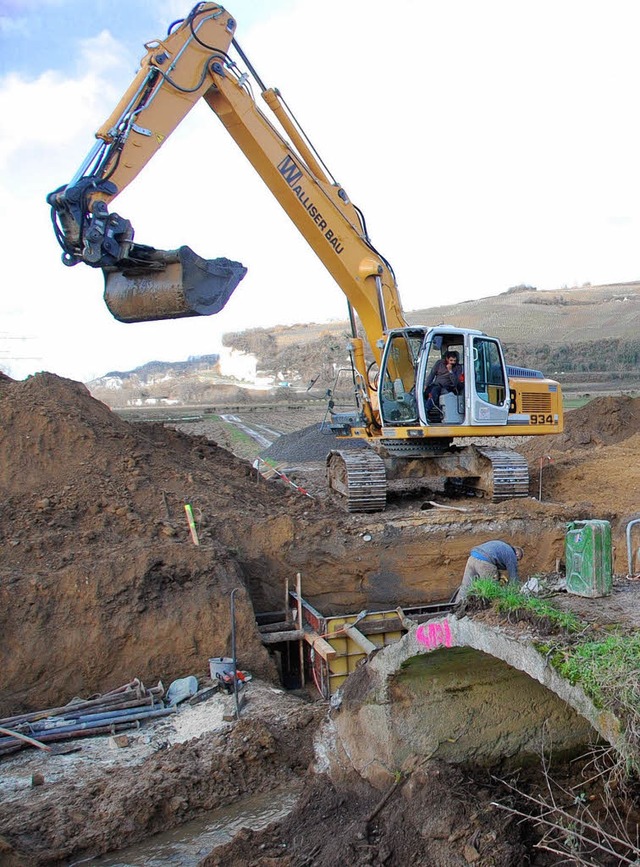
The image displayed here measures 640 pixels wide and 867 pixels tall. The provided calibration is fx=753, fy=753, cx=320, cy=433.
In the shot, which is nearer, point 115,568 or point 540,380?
point 115,568

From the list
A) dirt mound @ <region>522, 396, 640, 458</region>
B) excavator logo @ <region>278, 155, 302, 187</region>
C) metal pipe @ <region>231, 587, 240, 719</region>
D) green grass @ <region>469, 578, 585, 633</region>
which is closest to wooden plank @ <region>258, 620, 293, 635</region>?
metal pipe @ <region>231, 587, 240, 719</region>

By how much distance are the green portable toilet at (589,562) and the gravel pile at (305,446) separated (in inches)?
552

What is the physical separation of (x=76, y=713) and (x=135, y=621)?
1.14m

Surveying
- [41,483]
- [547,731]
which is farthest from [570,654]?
[41,483]

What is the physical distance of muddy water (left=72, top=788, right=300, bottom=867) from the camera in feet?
16.9

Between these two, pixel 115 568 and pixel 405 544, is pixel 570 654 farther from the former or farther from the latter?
pixel 405 544

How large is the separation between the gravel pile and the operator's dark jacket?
770 centimetres

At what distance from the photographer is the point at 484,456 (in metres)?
11.6

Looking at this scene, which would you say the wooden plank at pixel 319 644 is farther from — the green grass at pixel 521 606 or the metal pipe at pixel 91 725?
the green grass at pixel 521 606

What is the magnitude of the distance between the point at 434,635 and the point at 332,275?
8.47 metres

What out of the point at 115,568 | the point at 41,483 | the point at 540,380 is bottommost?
the point at 115,568

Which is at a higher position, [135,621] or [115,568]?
[115,568]

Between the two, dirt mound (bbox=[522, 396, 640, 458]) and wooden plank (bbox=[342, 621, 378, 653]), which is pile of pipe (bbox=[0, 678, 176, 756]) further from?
dirt mound (bbox=[522, 396, 640, 458])

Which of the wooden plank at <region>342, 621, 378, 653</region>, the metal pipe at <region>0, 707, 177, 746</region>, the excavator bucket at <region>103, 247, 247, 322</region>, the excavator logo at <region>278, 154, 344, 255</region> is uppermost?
the excavator logo at <region>278, 154, 344, 255</region>
